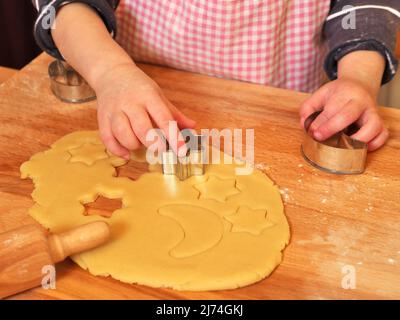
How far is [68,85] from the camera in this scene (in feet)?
3.06

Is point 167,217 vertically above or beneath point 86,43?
beneath

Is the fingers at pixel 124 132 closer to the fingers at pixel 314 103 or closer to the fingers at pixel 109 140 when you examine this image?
the fingers at pixel 109 140

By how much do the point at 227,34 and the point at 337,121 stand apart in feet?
0.96

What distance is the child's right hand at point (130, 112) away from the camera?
0.75 m

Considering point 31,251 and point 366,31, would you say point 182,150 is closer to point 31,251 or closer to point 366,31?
point 31,251

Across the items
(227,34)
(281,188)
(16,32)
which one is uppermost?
(227,34)

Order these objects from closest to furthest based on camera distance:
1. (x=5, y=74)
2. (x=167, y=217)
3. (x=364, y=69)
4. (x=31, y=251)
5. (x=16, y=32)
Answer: (x=31, y=251)
(x=167, y=217)
(x=364, y=69)
(x=5, y=74)
(x=16, y=32)

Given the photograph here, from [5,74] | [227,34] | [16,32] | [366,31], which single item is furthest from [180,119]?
[16,32]

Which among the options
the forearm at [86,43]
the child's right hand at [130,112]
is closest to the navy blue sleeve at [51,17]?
the forearm at [86,43]

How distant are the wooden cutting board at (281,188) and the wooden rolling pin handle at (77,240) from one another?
31 mm

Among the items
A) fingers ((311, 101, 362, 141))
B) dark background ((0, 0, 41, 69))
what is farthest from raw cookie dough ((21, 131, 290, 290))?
dark background ((0, 0, 41, 69))

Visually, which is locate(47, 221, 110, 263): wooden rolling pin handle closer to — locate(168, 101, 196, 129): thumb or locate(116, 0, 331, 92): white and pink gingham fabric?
locate(168, 101, 196, 129): thumb

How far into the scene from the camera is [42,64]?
1.05 metres

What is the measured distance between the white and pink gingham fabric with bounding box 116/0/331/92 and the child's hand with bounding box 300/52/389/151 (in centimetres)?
18
